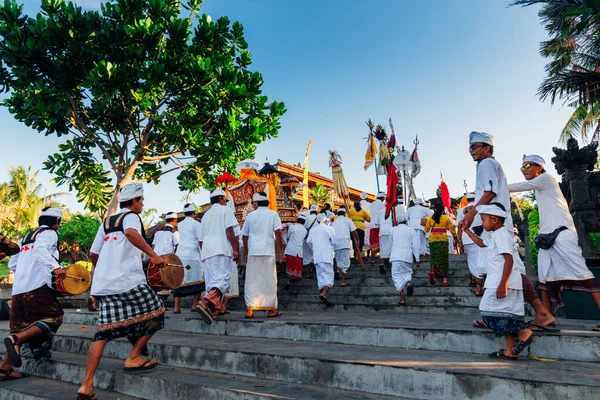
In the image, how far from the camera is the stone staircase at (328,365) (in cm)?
300

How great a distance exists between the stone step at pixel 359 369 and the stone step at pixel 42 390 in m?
0.11

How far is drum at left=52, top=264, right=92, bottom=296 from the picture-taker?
Result: 16.2 feet

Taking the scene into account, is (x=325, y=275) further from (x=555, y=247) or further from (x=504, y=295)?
(x=504, y=295)

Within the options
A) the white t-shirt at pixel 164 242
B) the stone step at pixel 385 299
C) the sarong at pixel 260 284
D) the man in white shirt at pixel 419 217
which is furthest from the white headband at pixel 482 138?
A: the white t-shirt at pixel 164 242

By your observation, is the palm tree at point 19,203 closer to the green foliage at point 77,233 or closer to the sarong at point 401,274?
the green foliage at point 77,233

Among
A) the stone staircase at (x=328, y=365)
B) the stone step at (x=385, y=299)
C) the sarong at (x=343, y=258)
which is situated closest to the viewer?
the stone staircase at (x=328, y=365)

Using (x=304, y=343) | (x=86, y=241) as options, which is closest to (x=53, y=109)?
(x=304, y=343)

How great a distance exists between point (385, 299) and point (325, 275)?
1.30 metres

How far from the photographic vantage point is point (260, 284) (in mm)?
6336

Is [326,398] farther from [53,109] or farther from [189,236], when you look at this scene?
[53,109]

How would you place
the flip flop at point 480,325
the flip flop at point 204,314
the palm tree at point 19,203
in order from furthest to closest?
1. the palm tree at point 19,203
2. the flip flop at point 204,314
3. the flip flop at point 480,325

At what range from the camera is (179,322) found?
20.3ft

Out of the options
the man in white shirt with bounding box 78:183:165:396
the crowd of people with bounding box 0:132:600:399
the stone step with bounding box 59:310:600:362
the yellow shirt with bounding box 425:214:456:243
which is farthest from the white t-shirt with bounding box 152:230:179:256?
the yellow shirt with bounding box 425:214:456:243

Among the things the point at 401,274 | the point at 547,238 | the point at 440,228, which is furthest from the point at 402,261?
the point at 547,238
